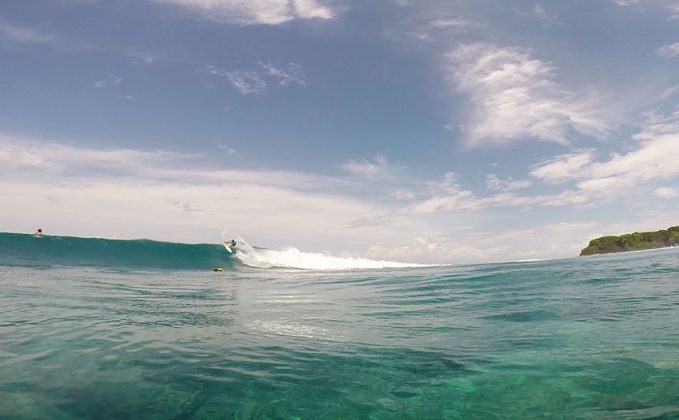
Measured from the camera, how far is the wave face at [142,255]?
29531 mm

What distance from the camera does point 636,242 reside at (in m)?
76.4

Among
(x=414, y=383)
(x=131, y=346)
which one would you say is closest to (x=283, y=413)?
(x=414, y=383)

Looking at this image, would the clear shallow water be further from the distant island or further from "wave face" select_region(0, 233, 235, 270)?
the distant island

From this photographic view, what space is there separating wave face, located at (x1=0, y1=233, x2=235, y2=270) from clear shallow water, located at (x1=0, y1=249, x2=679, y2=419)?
19.1 m

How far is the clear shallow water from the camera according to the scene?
208 inches

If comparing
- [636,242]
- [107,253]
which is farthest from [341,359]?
[636,242]

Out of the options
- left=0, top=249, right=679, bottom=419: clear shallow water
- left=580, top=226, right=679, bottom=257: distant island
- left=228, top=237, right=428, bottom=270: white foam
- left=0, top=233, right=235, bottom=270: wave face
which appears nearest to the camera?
left=0, top=249, right=679, bottom=419: clear shallow water

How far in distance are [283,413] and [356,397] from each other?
3.47 feet

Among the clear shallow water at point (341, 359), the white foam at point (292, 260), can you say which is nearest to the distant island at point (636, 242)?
the white foam at point (292, 260)

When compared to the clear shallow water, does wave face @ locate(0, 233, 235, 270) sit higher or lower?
higher

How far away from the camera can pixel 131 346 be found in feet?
24.7

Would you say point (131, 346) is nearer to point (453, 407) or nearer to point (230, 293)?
point (453, 407)

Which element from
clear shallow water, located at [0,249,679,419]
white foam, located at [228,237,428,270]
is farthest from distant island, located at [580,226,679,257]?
clear shallow water, located at [0,249,679,419]

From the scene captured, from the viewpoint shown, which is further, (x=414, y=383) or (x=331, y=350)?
(x=331, y=350)
